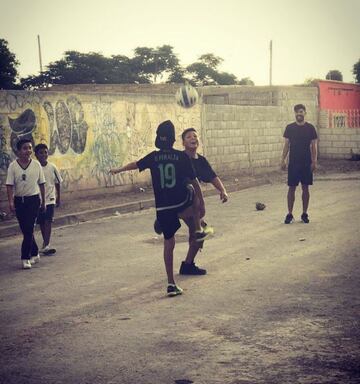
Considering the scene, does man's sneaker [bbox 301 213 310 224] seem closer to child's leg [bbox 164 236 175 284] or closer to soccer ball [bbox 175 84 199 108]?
child's leg [bbox 164 236 175 284]

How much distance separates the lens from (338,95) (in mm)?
29719

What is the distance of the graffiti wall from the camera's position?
44.8 ft

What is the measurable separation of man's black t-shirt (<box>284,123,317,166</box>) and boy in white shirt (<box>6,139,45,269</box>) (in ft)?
15.7

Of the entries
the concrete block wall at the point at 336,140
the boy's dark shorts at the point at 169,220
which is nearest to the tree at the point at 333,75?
the concrete block wall at the point at 336,140

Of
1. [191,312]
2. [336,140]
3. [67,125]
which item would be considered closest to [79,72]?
[336,140]

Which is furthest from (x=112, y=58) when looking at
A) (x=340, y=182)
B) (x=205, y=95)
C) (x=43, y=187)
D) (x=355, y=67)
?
(x=43, y=187)

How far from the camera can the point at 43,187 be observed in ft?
29.1

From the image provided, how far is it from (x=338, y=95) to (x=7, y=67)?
3720 centimetres

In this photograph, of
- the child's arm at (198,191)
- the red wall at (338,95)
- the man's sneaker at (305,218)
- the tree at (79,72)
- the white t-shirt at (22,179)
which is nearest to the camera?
the child's arm at (198,191)

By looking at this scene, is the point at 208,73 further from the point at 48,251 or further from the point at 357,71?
the point at 48,251

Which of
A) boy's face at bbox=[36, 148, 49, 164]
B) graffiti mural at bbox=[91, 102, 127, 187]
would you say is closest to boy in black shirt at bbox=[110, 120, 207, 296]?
boy's face at bbox=[36, 148, 49, 164]

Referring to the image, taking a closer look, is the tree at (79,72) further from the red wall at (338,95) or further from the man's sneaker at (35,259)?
the man's sneaker at (35,259)

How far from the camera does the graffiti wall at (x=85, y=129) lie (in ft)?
44.8

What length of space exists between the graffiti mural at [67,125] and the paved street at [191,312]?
5.02 m
